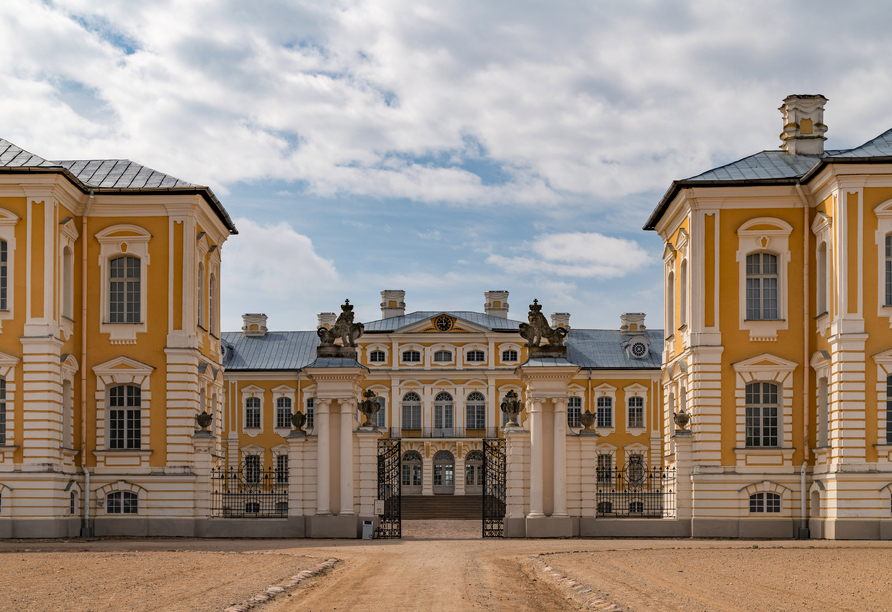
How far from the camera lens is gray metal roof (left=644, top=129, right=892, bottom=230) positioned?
91.1 ft

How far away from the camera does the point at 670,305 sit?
110 feet

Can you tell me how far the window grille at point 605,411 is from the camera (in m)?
62.9

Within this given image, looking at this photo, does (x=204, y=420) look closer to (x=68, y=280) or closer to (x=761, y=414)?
(x=68, y=280)

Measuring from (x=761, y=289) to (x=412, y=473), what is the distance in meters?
38.3

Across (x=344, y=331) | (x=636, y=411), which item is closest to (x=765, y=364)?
(x=344, y=331)

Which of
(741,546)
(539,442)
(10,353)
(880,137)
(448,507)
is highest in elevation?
(880,137)

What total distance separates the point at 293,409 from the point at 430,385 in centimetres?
822

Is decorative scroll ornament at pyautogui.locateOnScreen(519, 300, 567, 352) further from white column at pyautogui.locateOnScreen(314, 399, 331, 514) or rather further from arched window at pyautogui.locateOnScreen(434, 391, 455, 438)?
arched window at pyautogui.locateOnScreen(434, 391, 455, 438)

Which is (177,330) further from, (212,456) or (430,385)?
(430,385)

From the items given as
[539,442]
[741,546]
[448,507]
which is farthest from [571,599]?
[448,507]

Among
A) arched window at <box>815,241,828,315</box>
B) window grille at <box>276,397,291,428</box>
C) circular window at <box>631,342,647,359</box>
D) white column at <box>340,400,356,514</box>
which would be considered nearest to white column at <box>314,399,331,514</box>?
white column at <box>340,400,356,514</box>

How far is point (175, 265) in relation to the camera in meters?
29.6

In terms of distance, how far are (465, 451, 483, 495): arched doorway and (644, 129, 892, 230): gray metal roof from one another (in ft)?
113

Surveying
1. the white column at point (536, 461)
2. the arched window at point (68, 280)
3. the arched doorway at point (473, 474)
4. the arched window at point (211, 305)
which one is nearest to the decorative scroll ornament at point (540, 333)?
the white column at point (536, 461)
